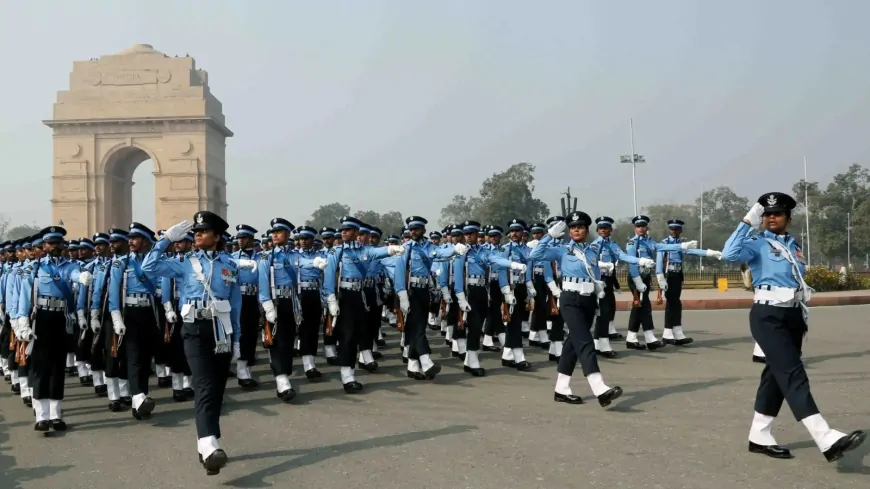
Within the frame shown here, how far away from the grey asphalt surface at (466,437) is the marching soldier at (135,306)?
609mm

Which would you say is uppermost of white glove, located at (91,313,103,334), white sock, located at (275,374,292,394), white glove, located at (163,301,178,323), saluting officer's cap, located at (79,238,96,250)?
saluting officer's cap, located at (79,238,96,250)

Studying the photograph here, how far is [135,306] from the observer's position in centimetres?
822

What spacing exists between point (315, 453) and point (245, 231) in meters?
4.68

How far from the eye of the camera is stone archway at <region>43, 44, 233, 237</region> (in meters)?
48.4

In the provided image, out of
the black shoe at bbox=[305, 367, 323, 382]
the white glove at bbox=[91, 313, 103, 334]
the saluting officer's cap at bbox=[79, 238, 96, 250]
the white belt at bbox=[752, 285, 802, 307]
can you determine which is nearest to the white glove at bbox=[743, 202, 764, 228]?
the white belt at bbox=[752, 285, 802, 307]

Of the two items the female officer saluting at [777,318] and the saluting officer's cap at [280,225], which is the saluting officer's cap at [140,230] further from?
the female officer saluting at [777,318]

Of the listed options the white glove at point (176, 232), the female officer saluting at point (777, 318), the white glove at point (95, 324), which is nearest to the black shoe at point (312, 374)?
the white glove at point (95, 324)

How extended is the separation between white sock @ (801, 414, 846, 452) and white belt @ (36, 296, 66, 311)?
7.17 metres

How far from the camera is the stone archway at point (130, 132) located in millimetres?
48375

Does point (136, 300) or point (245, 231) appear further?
point (245, 231)

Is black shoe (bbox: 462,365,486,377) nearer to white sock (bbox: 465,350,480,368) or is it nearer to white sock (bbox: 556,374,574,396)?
white sock (bbox: 465,350,480,368)

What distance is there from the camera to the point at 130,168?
54156 mm

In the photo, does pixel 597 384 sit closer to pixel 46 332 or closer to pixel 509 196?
pixel 46 332

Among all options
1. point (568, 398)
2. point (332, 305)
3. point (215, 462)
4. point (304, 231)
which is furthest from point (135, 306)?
point (568, 398)
